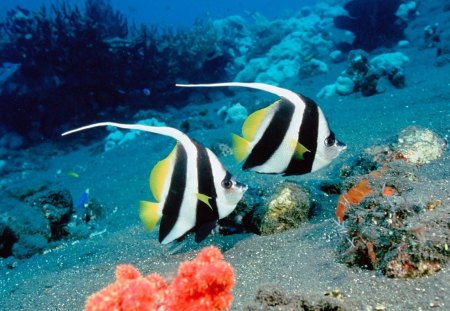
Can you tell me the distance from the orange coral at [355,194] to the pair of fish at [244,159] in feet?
3.30

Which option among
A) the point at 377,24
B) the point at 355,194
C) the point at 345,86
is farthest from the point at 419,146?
the point at 377,24

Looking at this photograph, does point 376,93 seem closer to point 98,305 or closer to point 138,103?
point 138,103

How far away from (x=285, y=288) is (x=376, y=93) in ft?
27.8

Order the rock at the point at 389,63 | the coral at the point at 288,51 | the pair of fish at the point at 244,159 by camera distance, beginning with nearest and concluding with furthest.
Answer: the pair of fish at the point at 244,159 → the rock at the point at 389,63 → the coral at the point at 288,51

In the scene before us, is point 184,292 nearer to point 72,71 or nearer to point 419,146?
point 419,146

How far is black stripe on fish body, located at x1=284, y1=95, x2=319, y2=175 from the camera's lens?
2.18 metres

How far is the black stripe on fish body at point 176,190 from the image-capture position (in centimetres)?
221

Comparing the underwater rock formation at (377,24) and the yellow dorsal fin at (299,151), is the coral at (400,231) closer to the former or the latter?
the yellow dorsal fin at (299,151)

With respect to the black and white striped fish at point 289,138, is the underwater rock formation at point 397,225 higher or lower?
lower

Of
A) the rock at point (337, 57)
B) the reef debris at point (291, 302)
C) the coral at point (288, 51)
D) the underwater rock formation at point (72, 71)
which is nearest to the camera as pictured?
the reef debris at point (291, 302)

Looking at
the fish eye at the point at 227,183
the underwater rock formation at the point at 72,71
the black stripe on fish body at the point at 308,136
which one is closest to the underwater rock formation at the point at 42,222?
the fish eye at the point at 227,183

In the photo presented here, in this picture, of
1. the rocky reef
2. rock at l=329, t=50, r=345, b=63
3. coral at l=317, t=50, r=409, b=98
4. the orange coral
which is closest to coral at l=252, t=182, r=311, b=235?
the orange coral

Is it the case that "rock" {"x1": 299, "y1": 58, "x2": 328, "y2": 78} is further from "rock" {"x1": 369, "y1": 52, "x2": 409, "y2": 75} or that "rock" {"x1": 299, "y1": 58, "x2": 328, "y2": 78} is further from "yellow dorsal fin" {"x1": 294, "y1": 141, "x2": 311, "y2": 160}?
"yellow dorsal fin" {"x1": 294, "y1": 141, "x2": 311, "y2": 160}

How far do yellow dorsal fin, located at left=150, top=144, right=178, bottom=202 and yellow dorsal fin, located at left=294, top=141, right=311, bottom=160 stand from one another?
2.26 feet
